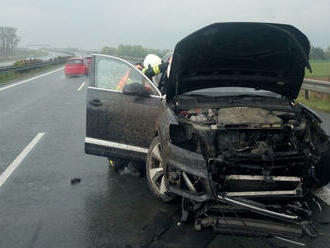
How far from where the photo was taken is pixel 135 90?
18.4 feet

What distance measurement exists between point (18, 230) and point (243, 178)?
2286mm

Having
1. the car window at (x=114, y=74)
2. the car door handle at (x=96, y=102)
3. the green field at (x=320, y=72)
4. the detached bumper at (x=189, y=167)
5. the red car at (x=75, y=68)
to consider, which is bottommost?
the red car at (x=75, y=68)

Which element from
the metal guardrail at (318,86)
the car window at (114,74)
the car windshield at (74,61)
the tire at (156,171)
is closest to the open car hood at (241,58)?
the tire at (156,171)

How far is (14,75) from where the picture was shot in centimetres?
2864

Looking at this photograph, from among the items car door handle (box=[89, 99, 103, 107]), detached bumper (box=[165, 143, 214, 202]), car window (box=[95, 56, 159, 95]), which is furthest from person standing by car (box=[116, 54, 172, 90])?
detached bumper (box=[165, 143, 214, 202])

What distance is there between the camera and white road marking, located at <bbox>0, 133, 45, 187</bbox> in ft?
20.7

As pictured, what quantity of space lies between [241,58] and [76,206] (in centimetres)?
259

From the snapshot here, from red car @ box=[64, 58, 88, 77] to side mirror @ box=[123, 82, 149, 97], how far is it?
26.2 metres

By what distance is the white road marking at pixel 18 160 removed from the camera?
20.7ft

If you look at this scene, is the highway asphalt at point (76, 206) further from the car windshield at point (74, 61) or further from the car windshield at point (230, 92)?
the car windshield at point (74, 61)

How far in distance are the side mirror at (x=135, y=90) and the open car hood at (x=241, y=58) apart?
1.69 feet

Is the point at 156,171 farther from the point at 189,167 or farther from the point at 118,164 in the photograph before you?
the point at 118,164

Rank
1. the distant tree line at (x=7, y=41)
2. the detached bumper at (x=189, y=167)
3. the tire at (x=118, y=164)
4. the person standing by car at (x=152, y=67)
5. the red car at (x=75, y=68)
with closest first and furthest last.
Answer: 1. the detached bumper at (x=189, y=167)
2. the tire at (x=118, y=164)
3. the person standing by car at (x=152, y=67)
4. the red car at (x=75, y=68)
5. the distant tree line at (x=7, y=41)

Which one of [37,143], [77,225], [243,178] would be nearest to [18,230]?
[77,225]
